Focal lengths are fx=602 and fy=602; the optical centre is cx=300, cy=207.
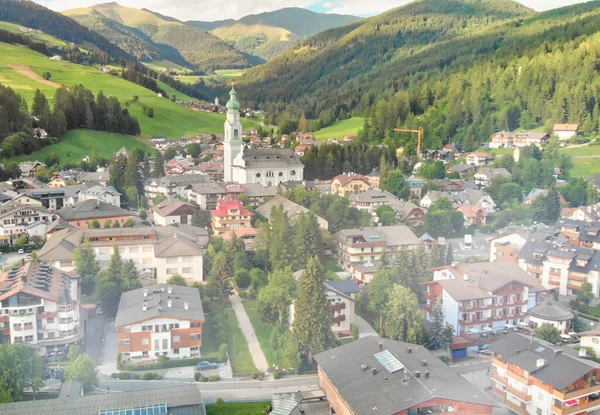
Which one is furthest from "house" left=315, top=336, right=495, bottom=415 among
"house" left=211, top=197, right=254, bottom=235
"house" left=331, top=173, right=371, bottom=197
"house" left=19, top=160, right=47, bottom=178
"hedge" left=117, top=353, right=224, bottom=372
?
"house" left=19, top=160, right=47, bottom=178

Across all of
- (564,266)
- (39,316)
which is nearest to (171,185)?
(39,316)

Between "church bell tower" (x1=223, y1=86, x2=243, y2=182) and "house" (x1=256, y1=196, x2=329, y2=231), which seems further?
"church bell tower" (x1=223, y1=86, x2=243, y2=182)

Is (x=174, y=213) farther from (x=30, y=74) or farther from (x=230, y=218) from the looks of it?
(x=30, y=74)

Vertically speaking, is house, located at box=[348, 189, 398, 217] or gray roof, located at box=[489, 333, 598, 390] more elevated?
house, located at box=[348, 189, 398, 217]

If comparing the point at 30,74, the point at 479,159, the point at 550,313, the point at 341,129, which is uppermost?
the point at 30,74

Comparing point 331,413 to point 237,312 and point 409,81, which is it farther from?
point 409,81

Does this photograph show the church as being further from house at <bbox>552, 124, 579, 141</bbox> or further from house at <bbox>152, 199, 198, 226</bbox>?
house at <bbox>552, 124, 579, 141</bbox>

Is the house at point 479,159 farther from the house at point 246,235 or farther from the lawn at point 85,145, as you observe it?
the lawn at point 85,145
